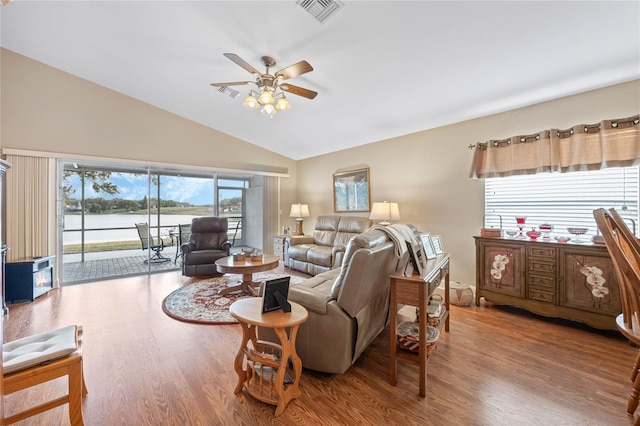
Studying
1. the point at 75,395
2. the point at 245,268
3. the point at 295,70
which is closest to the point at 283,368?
the point at 75,395

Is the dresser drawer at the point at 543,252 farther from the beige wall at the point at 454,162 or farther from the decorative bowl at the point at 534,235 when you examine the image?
the beige wall at the point at 454,162

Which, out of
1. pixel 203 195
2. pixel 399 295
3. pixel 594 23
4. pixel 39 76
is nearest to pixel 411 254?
pixel 399 295

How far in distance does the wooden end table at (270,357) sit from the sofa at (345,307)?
0.70 ft

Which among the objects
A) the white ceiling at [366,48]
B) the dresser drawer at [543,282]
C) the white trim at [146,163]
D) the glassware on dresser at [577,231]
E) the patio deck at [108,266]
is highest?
the white ceiling at [366,48]

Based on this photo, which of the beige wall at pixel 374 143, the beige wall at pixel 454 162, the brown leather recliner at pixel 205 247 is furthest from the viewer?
the brown leather recliner at pixel 205 247

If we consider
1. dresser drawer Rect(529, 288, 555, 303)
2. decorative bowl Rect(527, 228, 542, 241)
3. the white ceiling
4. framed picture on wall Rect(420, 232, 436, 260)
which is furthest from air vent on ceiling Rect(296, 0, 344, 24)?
dresser drawer Rect(529, 288, 555, 303)

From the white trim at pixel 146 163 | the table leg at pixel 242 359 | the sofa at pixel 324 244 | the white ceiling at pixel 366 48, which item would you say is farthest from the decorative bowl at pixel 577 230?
the white trim at pixel 146 163

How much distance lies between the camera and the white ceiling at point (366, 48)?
2268 mm

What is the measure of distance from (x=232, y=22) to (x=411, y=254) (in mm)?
2774

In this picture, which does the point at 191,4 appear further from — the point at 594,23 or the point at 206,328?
the point at 594,23

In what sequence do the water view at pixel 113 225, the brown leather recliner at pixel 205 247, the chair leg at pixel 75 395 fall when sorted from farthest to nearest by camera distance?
the water view at pixel 113 225 → the brown leather recliner at pixel 205 247 → the chair leg at pixel 75 395

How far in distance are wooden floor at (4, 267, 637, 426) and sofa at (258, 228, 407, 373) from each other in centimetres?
18

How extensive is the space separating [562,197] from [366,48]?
285cm

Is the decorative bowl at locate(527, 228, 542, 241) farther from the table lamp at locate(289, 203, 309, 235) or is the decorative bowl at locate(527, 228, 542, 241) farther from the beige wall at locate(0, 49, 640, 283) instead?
the table lamp at locate(289, 203, 309, 235)
